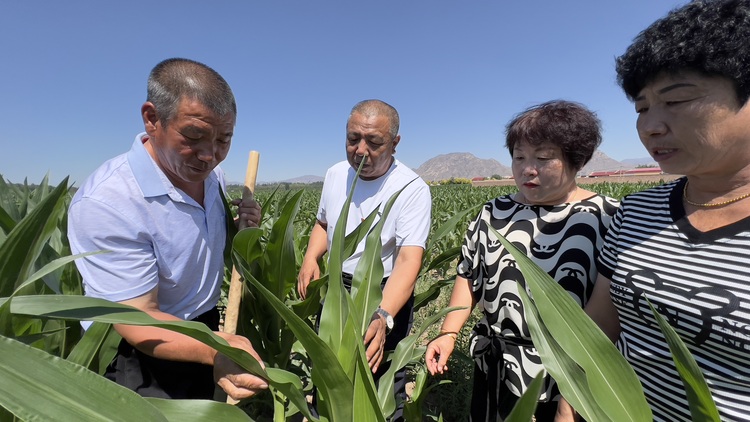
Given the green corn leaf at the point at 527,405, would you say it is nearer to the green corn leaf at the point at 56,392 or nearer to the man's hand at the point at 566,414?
the green corn leaf at the point at 56,392

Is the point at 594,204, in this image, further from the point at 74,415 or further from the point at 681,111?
the point at 74,415

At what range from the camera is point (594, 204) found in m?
1.46

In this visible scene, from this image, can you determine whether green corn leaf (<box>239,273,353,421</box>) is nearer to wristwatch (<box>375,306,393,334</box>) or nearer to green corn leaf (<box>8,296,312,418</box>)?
green corn leaf (<box>8,296,312,418</box>)

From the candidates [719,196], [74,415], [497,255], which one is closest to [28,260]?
[74,415]

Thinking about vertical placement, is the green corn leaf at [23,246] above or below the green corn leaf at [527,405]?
above

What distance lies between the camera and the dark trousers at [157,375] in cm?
132

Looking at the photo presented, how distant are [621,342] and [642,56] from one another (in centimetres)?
79

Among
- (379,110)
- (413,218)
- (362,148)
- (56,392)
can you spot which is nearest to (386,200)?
(413,218)

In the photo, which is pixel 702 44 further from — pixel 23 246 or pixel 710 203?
pixel 23 246

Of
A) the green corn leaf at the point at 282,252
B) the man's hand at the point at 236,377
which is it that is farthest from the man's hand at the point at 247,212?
the man's hand at the point at 236,377

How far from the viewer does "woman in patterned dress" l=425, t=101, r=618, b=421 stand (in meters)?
1.38

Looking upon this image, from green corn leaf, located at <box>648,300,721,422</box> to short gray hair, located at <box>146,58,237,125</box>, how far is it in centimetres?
119

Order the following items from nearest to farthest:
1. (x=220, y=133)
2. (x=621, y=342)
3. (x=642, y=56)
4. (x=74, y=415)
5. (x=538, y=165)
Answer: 1. (x=74, y=415)
2. (x=642, y=56)
3. (x=621, y=342)
4. (x=220, y=133)
5. (x=538, y=165)

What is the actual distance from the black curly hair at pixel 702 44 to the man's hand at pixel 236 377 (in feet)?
4.01
